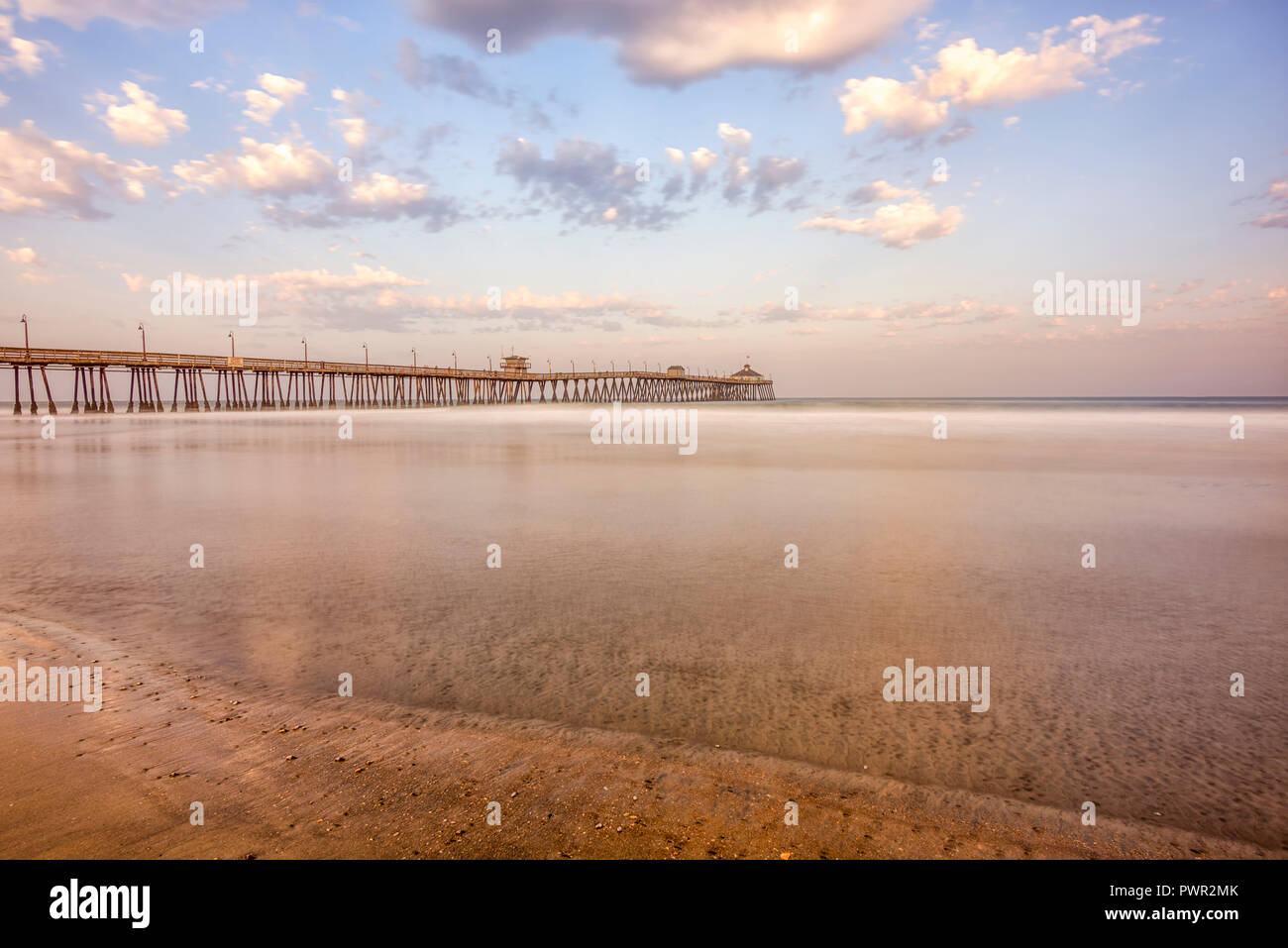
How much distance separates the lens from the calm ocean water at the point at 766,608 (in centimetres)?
364

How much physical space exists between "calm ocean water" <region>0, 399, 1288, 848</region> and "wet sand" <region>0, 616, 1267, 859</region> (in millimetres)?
258

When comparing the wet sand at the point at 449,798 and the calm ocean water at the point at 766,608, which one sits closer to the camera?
the wet sand at the point at 449,798

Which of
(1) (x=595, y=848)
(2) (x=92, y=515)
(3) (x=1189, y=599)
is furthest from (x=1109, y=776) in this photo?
(2) (x=92, y=515)

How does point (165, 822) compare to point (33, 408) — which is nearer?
point (165, 822)

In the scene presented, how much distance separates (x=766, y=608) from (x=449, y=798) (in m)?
3.69

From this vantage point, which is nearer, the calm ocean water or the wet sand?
the wet sand

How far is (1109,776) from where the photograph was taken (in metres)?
3.26

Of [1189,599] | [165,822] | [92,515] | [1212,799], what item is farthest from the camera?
[92,515]

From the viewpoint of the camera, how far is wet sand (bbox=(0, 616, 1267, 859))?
2.66 m

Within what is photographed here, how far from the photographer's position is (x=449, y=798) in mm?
2975

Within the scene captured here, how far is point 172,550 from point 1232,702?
10631mm

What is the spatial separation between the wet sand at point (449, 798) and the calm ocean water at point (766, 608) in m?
0.26
